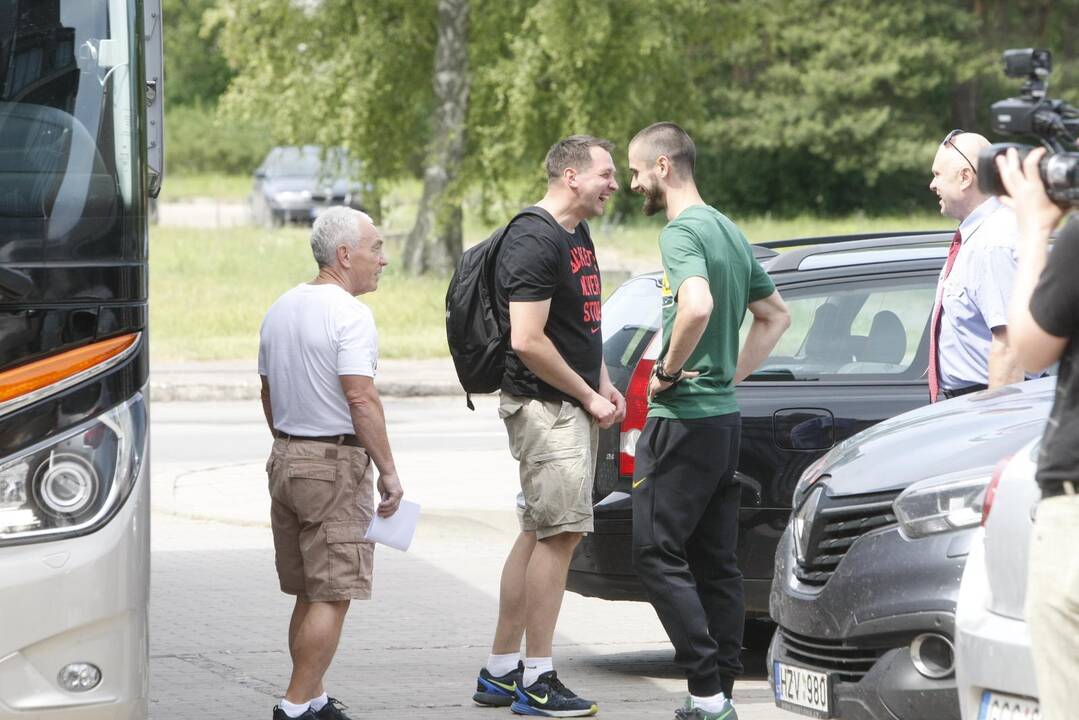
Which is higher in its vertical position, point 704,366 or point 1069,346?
point 1069,346

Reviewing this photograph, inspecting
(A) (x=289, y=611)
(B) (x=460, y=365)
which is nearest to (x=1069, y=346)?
(B) (x=460, y=365)

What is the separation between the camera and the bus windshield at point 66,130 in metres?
4.21

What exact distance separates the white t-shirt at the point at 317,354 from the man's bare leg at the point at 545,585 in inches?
35.1

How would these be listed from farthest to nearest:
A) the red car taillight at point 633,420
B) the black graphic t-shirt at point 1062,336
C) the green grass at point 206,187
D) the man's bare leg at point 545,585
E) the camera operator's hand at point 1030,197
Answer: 1. the green grass at point 206,187
2. the red car taillight at point 633,420
3. the man's bare leg at point 545,585
4. the camera operator's hand at point 1030,197
5. the black graphic t-shirt at point 1062,336

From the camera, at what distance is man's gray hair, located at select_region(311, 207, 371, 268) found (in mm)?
5727

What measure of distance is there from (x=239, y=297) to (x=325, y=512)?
67.6 feet

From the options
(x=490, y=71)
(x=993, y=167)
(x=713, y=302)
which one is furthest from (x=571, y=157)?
(x=490, y=71)

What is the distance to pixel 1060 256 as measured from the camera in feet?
10.8

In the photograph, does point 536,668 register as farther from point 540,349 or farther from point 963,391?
→ point 963,391

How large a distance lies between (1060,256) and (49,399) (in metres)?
2.30

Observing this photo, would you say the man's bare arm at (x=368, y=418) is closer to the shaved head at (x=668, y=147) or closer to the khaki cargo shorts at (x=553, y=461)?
the khaki cargo shorts at (x=553, y=461)

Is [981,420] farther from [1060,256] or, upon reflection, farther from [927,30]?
[927,30]

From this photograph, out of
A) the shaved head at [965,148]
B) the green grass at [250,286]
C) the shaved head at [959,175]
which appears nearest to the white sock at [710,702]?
the shaved head at [959,175]

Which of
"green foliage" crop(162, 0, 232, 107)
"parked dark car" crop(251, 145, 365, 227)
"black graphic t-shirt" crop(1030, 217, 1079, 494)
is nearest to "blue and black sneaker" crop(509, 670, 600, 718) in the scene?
"black graphic t-shirt" crop(1030, 217, 1079, 494)
